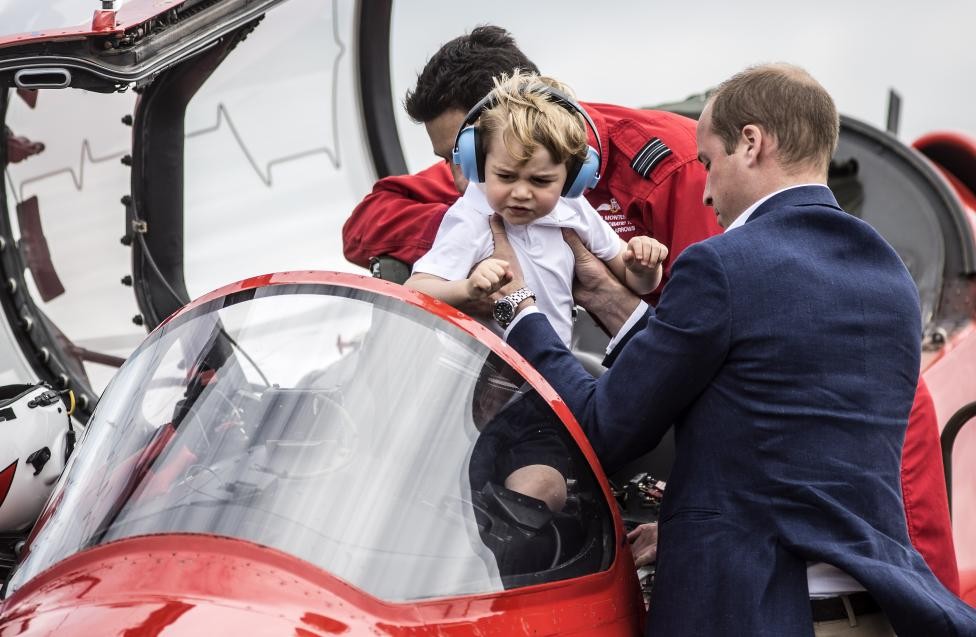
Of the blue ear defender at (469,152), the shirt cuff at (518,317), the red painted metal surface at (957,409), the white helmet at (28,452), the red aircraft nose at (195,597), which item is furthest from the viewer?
the red painted metal surface at (957,409)

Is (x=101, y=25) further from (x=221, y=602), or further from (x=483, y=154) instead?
(x=221, y=602)

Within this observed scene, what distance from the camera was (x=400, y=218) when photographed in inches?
122

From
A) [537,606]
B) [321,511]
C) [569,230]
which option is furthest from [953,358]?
[321,511]

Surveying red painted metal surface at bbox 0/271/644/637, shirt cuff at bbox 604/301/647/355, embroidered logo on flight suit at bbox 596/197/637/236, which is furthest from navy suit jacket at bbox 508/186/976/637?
embroidered logo on flight suit at bbox 596/197/637/236

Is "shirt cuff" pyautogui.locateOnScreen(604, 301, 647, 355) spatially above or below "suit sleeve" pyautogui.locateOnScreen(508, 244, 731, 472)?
below

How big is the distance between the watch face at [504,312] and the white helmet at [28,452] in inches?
46.4

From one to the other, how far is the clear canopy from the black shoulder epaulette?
3.85 ft

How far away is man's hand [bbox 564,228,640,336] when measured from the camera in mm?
2439

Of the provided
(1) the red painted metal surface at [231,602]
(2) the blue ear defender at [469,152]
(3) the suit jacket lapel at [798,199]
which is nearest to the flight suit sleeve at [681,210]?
(2) the blue ear defender at [469,152]

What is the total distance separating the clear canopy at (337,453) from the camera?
65.4 inches

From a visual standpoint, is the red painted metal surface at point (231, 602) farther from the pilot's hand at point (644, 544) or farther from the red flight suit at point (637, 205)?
the red flight suit at point (637, 205)

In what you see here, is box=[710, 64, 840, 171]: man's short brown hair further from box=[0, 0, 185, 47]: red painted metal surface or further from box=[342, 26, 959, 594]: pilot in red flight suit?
box=[0, 0, 185, 47]: red painted metal surface

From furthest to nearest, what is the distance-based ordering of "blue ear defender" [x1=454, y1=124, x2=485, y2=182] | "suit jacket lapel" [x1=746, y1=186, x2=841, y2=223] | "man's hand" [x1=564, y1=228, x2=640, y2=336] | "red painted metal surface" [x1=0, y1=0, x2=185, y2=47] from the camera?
"red painted metal surface" [x1=0, y1=0, x2=185, y2=47], "man's hand" [x1=564, y1=228, x2=640, y2=336], "blue ear defender" [x1=454, y1=124, x2=485, y2=182], "suit jacket lapel" [x1=746, y1=186, x2=841, y2=223]

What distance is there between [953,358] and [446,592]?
8.36ft
